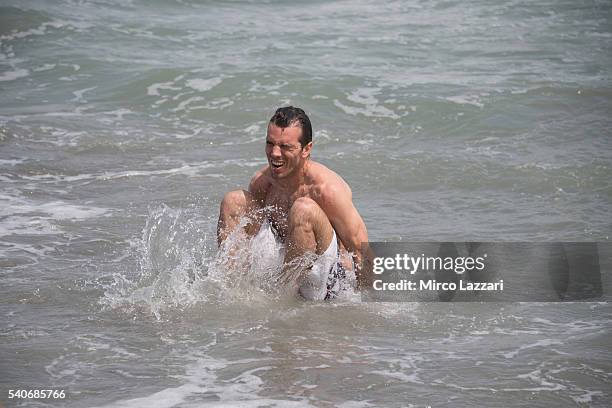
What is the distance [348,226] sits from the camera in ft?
20.1

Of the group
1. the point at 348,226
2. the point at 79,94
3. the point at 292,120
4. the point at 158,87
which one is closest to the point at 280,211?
the point at 348,226

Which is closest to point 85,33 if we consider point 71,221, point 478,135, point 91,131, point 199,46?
point 199,46

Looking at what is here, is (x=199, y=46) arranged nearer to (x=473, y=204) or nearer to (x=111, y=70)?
(x=111, y=70)

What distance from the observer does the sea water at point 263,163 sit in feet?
16.8

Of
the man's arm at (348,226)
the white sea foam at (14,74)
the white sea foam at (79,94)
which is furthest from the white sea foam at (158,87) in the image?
the man's arm at (348,226)

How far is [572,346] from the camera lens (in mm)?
5535

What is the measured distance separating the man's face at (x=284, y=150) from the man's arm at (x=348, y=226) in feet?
0.88

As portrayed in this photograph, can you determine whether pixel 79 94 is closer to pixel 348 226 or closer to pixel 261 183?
pixel 261 183

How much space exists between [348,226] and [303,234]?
1.03ft

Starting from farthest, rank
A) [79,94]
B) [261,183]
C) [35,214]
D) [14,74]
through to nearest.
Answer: [14,74], [79,94], [35,214], [261,183]

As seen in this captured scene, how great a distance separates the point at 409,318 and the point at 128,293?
177 cm

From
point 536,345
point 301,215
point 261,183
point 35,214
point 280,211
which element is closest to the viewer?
point 536,345

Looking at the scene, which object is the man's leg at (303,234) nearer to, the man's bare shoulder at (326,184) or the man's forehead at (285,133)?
the man's bare shoulder at (326,184)

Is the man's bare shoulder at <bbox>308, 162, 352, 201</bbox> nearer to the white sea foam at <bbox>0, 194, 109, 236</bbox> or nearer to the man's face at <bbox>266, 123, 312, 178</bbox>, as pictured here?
the man's face at <bbox>266, 123, 312, 178</bbox>
